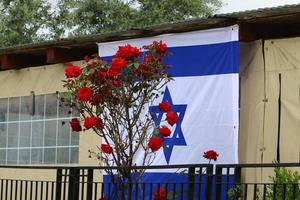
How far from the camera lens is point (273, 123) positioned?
902 cm

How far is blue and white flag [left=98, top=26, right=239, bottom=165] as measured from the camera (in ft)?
29.1

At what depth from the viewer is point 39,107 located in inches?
488

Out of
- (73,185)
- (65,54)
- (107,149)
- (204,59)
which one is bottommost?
(73,185)

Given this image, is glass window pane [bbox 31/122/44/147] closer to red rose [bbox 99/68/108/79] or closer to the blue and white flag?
the blue and white flag

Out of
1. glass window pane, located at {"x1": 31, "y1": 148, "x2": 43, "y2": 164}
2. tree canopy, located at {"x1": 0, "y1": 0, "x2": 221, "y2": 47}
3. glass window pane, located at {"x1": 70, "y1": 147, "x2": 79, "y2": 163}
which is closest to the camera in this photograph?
glass window pane, located at {"x1": 70, "y1": 147, "x2": 79, "y2": 163}

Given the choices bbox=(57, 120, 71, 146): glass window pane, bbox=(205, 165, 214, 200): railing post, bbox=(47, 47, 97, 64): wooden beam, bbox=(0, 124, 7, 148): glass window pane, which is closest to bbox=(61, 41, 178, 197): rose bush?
bbox=(205, 165, 214, 200): railing post

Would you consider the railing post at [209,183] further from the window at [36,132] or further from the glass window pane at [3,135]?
the glass window pane at [3,135]

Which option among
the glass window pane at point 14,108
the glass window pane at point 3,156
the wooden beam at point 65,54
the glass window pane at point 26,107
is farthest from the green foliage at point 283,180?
the glass window pane at point 3,156

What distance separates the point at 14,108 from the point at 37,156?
1127 millimetres

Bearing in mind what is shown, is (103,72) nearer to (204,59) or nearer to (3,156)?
(204,59)

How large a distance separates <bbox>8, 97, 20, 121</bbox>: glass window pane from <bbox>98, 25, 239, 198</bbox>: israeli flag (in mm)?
3866

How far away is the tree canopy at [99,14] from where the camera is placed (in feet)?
78.5

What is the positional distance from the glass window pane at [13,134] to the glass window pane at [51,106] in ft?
2.75

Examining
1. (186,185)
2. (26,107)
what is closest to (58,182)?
(186,185)
